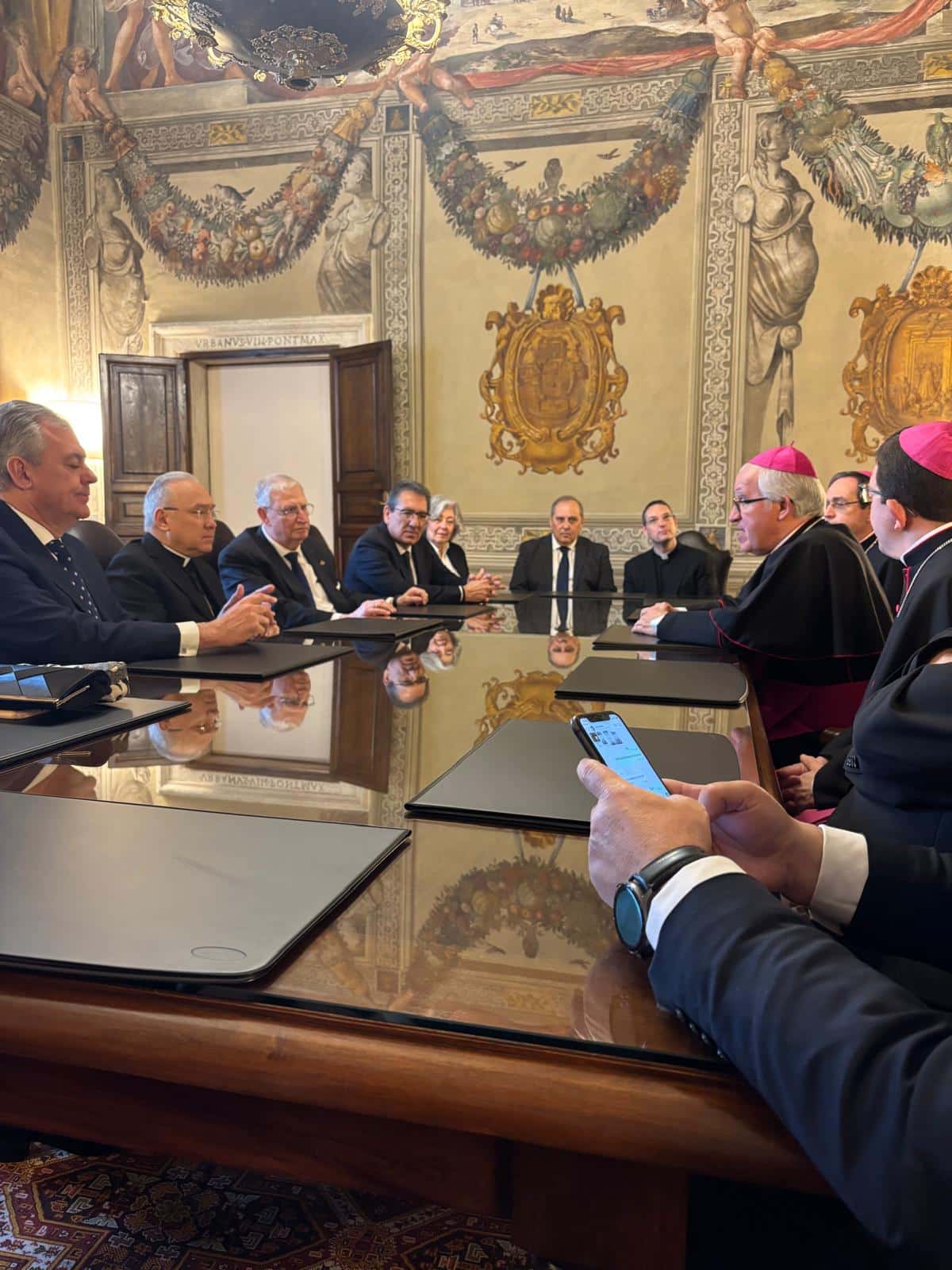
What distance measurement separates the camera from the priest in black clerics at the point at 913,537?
1866 mm

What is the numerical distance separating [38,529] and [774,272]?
286 inches

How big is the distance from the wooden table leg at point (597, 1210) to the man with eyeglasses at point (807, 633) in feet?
7.87

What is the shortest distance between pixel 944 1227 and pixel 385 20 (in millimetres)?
4756

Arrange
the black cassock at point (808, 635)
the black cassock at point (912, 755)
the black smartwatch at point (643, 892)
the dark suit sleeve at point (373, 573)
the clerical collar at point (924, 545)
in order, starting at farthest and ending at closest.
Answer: the dark suit sleeve at point (373, 573) < the black cassock at point (808, 635) < the clerical collar at point (924, 545) < the black cassock at point (912, 755) < the black smartwatch at point (643, 892)

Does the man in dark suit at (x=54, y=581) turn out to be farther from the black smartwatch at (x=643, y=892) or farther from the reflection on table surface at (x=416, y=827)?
the black smartwatch at (x=643, y=892)

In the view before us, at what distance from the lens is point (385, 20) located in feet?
13.5

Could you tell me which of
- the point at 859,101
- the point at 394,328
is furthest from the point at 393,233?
the point at 859,101

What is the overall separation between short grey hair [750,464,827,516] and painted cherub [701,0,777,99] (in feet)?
21.2

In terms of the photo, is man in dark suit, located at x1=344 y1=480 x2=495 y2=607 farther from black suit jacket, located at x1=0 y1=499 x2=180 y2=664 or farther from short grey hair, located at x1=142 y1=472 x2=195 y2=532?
black suit jacket, located at x1=0 y1=499 x2=180 y2=664

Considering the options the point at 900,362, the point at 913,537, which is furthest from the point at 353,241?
the point at 913,537

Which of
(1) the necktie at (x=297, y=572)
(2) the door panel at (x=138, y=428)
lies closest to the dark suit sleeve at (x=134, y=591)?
(1) the necktie at (x=297, y=572)

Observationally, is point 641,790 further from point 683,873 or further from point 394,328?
point 394,328

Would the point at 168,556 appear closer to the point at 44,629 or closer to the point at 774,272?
the point at 44,629

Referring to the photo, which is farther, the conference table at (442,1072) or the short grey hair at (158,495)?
the short grey hair at (158,495)
